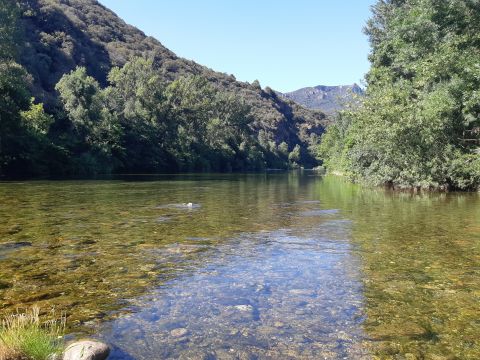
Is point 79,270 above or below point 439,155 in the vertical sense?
below

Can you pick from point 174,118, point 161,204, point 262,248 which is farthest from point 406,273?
point 174,118

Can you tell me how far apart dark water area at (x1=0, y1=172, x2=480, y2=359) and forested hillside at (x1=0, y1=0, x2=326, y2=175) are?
37832mm

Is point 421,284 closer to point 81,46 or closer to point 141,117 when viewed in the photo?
point 141,117

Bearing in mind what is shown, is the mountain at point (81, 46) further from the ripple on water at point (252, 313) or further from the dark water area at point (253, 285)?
the ripple on water at point (252, 313)

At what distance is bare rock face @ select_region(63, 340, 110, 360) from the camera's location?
4.52 meters

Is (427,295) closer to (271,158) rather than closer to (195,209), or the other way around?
(195,209)

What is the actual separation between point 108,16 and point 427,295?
191602mm

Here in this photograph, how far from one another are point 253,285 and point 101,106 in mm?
71780

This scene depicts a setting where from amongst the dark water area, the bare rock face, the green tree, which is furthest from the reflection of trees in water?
the green tree

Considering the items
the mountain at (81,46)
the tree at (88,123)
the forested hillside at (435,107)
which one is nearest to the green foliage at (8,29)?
the tree at (88,123)

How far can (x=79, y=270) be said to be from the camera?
28.9 ft

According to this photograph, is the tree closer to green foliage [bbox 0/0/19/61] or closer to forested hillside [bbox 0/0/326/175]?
forested hillside [bbox 0/0/326/175]

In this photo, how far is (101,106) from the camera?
243 feet

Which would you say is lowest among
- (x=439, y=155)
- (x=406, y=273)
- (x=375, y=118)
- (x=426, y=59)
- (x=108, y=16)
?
(x=406, y=273)
